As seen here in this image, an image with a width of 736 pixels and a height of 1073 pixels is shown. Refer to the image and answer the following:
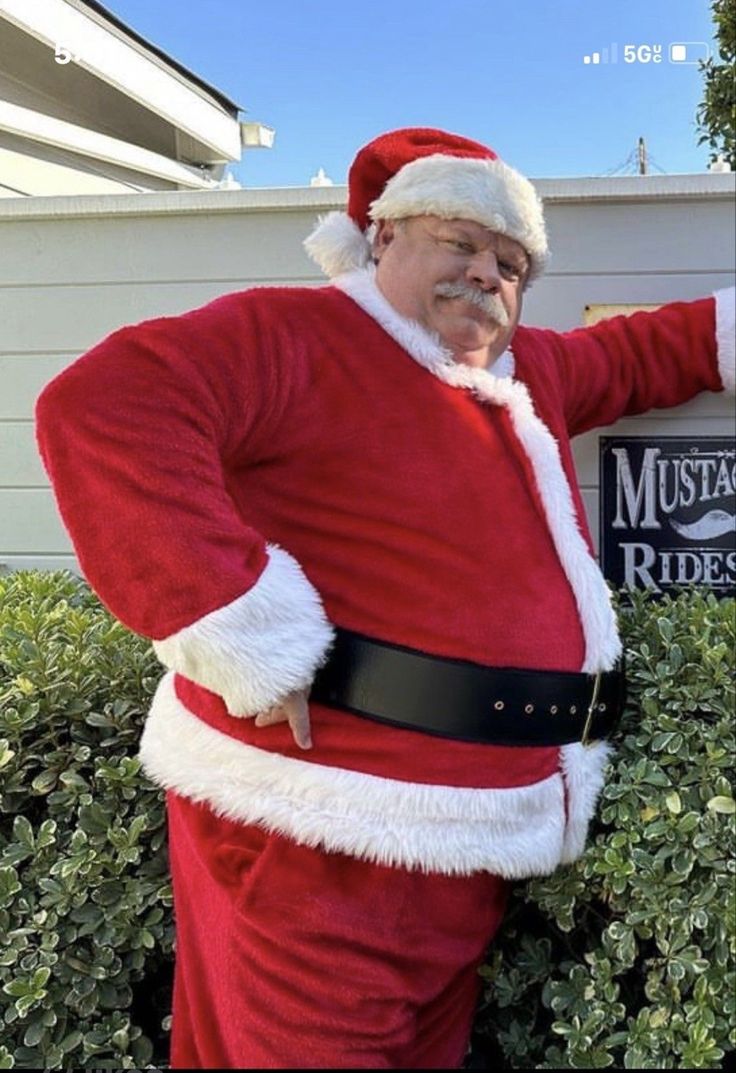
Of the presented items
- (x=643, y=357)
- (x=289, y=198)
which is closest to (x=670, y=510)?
(x=643, y=357)

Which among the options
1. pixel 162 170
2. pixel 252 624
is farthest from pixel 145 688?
pixel 162 170

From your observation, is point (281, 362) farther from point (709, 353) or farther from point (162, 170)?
point (162, 170)

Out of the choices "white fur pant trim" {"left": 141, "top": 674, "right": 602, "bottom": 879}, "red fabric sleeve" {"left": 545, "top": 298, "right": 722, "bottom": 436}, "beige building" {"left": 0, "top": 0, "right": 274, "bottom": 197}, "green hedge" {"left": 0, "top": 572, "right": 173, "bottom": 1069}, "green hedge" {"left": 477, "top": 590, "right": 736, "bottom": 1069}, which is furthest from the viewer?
"beige building" {"left": 0, "top": 0, "right": 274, "bottom": 197}

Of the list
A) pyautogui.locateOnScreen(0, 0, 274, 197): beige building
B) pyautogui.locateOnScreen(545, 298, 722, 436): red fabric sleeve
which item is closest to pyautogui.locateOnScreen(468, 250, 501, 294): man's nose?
pyautogui.locateOnScreen(545, 298, 722, 436): red fabric sleeve

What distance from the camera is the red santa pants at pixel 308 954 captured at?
1.31m

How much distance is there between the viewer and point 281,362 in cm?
141

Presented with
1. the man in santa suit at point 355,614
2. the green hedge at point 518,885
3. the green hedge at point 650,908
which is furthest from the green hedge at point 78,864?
the green hedge at point 650,908

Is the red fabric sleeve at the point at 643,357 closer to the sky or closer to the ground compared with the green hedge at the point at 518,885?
closer to the sky

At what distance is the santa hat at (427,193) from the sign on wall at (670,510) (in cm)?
73

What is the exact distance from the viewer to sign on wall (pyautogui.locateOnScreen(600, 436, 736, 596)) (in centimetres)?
222

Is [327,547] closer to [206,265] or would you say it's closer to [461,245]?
[461,245]

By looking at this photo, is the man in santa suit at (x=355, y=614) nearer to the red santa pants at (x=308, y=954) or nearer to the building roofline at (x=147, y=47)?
the red santa pants at (x=308, y=954)

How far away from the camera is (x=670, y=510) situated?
2.23 meters

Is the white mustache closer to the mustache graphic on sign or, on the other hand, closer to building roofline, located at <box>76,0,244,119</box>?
the mustache graphic on sign
